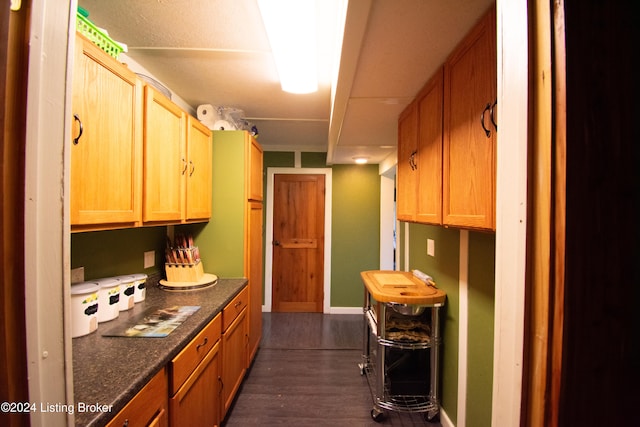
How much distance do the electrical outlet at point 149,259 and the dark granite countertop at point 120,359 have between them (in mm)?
428

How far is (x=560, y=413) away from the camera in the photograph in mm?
405

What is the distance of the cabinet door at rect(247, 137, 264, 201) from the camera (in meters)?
2.27

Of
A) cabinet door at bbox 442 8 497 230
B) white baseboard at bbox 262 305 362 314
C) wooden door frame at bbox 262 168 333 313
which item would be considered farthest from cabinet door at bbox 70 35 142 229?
white baseboard at bbox 262 305 362 314

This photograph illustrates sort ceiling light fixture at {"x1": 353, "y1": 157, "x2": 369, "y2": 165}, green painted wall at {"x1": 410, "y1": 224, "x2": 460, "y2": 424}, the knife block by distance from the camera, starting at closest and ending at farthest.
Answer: green painted wall at {"x1": 410, "y1": 224, "x2": 460, "y2": 424} → the knife block → ceiling light fixture at {"x1": 353, "y1": 157, "x2": 369, "y2": 165}

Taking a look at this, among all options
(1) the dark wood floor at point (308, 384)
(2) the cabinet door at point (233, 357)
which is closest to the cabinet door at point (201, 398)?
(2) the cabinet door at point (233, 357)

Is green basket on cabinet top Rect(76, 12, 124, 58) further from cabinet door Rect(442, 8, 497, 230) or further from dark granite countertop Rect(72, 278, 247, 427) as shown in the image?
cabinet door Rect(442, 8, 497, 230)

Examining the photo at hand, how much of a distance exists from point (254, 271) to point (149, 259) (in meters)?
0.84

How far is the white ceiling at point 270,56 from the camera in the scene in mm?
928

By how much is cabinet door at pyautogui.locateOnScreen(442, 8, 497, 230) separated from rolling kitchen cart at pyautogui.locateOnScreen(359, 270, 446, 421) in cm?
67

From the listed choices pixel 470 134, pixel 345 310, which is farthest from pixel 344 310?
pixel 470 134

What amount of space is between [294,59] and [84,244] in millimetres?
1485

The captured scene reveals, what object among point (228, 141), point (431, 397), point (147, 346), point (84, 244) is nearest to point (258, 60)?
point (228, 141)

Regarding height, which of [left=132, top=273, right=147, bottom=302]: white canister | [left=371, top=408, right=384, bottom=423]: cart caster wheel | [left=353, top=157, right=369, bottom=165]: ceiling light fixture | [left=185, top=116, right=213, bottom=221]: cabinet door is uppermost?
[left=353, top=157, right=369, bottom=165]: ceiling light fixture

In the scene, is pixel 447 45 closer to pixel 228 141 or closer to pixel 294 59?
pixel 294 59
